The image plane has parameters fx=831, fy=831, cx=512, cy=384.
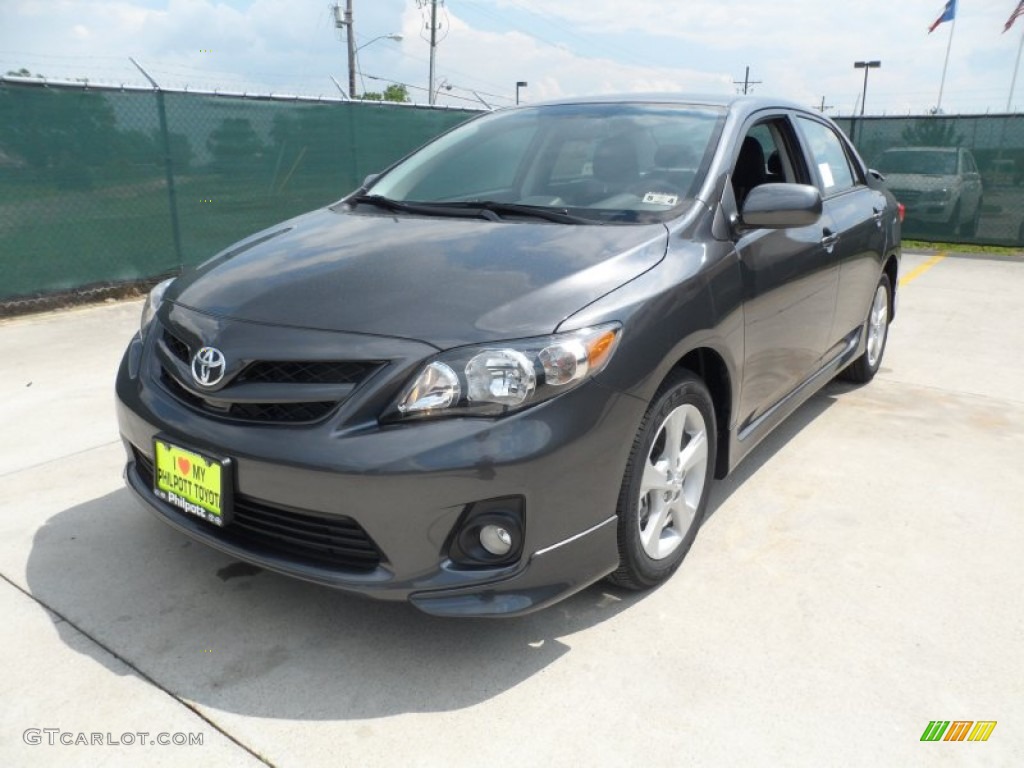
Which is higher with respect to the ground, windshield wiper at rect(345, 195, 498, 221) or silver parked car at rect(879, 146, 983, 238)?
windshield wiper at rect(345, 195, 498, 221)

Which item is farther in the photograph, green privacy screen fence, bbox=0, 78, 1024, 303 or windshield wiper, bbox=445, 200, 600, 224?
green privacy screen fence, bbox=0, 78, 1024, 303

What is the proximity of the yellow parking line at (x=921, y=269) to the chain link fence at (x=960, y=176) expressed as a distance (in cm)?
58

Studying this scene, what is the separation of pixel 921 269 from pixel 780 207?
7891 mm

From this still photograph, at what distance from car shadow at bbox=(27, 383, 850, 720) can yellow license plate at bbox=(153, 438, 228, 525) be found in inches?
14.9

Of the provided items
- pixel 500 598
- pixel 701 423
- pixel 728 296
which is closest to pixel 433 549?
pixel 500 598

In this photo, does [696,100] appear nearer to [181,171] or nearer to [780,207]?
[780,207]

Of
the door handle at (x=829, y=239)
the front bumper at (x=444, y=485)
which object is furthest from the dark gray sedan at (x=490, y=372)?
the door handle at (x=829, y=239)

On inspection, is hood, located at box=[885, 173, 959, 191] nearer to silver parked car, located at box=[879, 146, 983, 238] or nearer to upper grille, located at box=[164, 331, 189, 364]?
silver parked car, located at box=[879, 146, 983, 238]

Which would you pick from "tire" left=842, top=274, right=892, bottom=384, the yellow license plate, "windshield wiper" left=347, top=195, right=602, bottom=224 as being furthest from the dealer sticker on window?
"tire" left=842, top=274, right=892, bottom=384

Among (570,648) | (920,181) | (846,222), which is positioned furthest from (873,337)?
(920,181)

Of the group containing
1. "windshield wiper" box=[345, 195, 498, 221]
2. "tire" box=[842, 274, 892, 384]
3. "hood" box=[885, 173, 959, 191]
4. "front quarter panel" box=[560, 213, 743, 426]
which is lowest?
"tire" box=[842, 274, 892, 384]

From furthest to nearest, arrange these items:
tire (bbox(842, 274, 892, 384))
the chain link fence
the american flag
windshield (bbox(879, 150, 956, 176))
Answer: the american flag → windshield (bbox(879, 150, 956, 176)) → the chain link fence → tire (bbox(842, 274, 892, 384))

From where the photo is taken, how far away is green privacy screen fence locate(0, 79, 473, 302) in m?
6.65

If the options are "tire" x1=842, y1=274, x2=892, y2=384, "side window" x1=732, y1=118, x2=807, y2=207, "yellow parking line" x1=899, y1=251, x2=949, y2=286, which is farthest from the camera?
"yellow parking line" x1=899, y1=251, x2=949, y2=286
